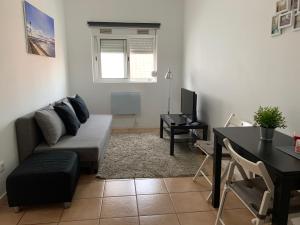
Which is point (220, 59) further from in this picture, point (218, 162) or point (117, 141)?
point (117, 141)

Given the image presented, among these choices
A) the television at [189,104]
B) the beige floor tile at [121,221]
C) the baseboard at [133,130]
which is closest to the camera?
the beige floor tile at [121,221]

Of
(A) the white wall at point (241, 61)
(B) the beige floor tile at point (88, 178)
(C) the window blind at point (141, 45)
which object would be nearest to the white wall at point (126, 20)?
(C) the window blind at point (141, 45)

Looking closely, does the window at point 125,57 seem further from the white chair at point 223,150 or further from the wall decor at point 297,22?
the wall decor at point 297,22

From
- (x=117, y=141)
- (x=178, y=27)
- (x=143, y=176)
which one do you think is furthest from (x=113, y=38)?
(x=143, y=176)

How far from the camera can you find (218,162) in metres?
2.16

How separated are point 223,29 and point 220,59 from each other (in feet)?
1.23

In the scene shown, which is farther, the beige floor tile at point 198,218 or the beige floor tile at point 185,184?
the beige floor tile at point 185,184

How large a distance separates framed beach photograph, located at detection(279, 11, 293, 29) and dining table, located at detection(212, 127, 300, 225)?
867 mm

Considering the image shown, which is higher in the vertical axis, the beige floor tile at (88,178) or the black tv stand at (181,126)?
the black tv stand at (181,126)

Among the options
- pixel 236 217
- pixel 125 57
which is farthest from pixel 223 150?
pixel 125 57

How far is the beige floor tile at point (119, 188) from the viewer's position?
8.22 feet

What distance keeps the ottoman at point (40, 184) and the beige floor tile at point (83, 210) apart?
9 centimetres

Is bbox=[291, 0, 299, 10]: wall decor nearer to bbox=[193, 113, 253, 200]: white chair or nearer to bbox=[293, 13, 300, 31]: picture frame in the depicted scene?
bbox=[293, 13, 300, 31]: picture frame

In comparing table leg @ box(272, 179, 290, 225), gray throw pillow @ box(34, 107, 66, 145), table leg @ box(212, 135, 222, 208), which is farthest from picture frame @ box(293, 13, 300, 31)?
gray throw pillow @ box(34, 107, 66, 145)
